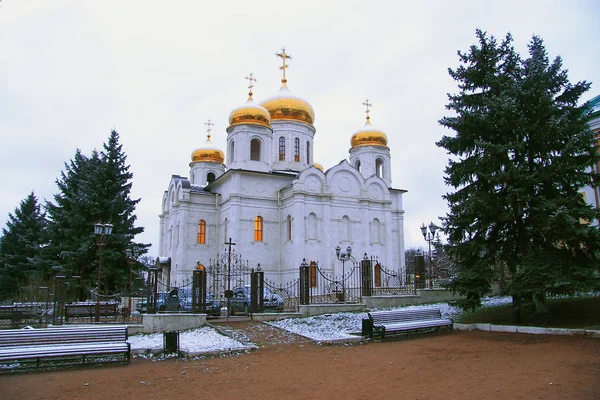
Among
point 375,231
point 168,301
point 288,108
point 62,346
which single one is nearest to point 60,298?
point 168,301

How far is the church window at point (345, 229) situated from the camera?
99.9 ft

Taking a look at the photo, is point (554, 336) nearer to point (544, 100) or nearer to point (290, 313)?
point (544, 100)

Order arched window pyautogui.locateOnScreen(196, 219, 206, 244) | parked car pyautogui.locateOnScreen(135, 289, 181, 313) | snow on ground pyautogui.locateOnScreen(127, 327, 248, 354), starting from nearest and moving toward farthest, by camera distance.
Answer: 1. snow on ground pyautogui.locateOnScreen(127, 327, 248, 354)
2. parked car pyautogui.locateOnScreen(135, 289, 181, 313)
3. arched window pyautogui.locateOnScreen(196, 219, 206, 244)

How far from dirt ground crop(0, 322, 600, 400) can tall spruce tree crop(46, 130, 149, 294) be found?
56.4 ft

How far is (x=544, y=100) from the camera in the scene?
40.2 feet

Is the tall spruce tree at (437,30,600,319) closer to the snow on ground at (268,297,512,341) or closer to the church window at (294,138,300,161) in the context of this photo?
the snow on ground at (268,297,512,341)

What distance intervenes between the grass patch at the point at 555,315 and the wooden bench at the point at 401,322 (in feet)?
4.69

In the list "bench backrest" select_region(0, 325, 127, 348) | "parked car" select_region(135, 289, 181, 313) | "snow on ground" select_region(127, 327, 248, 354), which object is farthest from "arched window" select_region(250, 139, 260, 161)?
"bench backrest" select_region(0, 325, 127, 348)

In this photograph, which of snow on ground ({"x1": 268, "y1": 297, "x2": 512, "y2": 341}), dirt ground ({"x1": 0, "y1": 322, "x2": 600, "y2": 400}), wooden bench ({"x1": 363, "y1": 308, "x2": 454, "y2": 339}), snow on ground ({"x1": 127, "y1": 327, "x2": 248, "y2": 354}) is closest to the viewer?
dirt ground ({"x1": 0, "y1": 322, "x2": 600, "y2": 400})

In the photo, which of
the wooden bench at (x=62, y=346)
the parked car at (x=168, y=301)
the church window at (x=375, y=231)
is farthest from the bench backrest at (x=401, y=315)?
the church window at (x=375, y=231)

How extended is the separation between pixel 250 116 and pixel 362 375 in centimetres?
2599

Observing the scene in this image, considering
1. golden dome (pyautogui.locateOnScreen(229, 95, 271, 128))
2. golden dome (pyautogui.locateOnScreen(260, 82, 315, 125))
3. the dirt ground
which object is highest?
golden dome (pyautogui.locateOnScreen(260, 82, 315, 125))

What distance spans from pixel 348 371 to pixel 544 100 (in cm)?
897

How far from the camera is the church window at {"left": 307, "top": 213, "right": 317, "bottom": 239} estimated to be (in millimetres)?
28953
